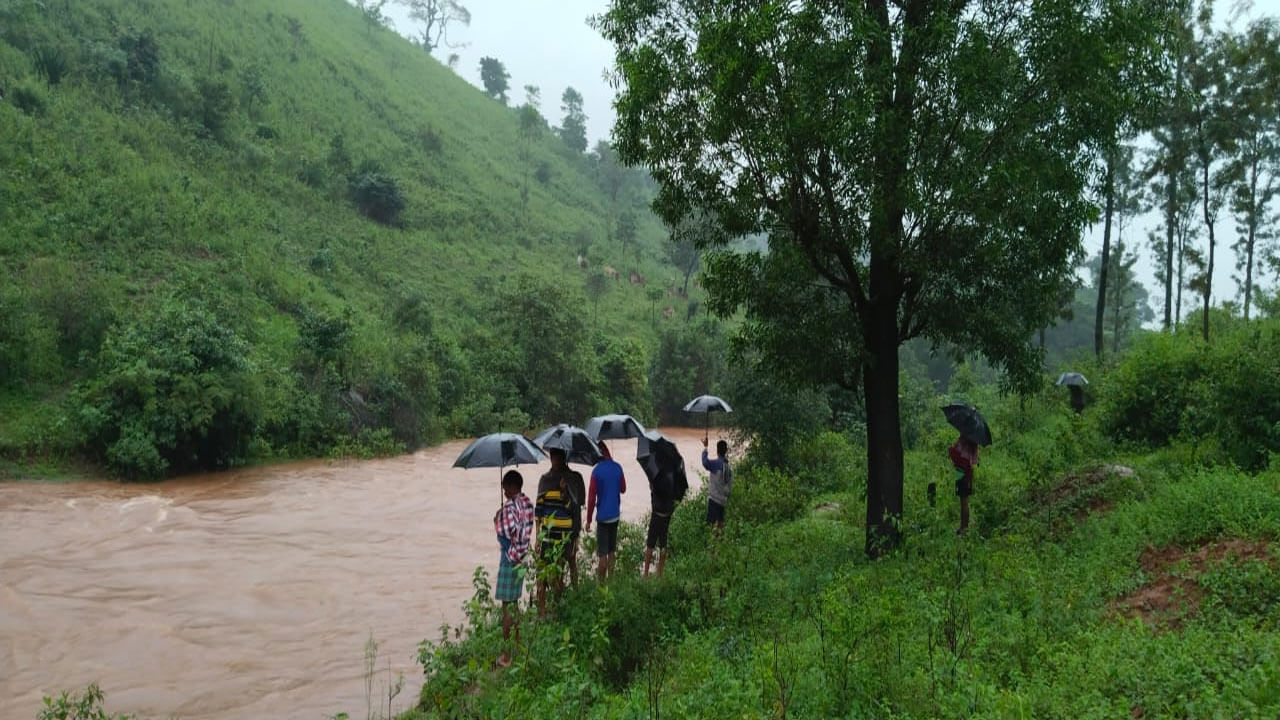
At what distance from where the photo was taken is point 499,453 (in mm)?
8703

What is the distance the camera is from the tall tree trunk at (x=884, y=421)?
966 cm

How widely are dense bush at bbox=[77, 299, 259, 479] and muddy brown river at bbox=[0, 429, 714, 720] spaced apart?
83 cm

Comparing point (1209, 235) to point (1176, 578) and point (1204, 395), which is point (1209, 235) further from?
point (1176, 578)

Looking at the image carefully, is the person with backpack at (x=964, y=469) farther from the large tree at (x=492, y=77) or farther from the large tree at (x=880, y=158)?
the large tree at (x=492, y=77)

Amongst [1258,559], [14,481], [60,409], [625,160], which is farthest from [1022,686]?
[60,409]

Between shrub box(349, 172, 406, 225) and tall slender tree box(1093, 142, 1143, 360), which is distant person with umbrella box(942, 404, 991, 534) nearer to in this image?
tall slender tree box(1093, 142, 1143, 360)

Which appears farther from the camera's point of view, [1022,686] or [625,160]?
[625,160]

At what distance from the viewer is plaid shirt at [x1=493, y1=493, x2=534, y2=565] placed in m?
7.57

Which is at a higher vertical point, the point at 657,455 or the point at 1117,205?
the point at 1117,205

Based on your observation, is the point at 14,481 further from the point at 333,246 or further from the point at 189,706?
the point at 333,246

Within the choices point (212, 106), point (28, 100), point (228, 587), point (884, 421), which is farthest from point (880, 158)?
point (212, 106)

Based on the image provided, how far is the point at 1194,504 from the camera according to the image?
326 inches

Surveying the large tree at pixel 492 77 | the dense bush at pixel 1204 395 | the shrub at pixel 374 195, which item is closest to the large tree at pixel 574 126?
the large tree at pixel 492 77

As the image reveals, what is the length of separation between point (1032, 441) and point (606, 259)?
158 ft
